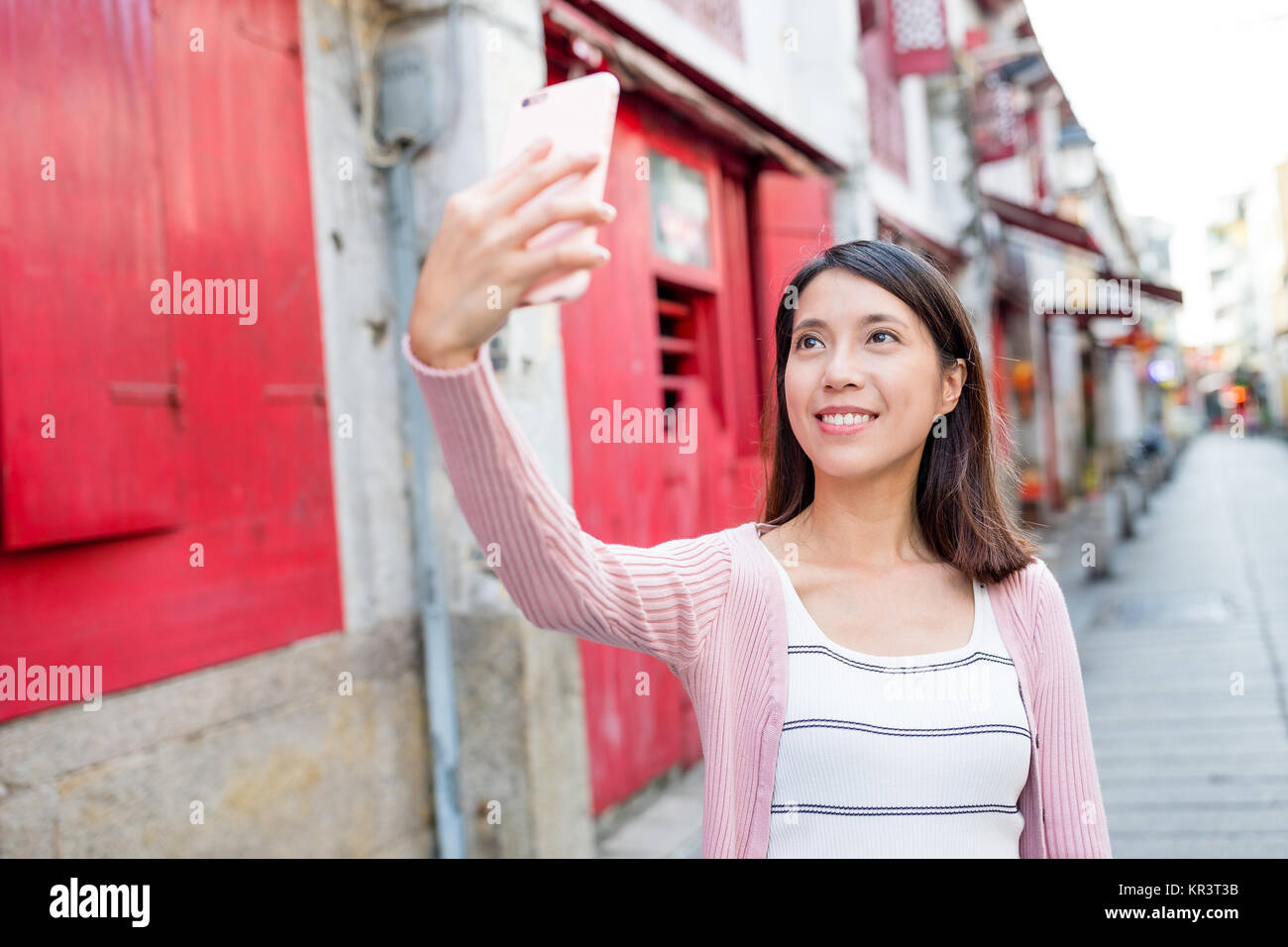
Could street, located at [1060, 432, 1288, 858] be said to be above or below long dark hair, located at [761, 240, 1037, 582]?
below

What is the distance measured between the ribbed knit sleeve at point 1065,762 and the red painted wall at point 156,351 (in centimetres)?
241

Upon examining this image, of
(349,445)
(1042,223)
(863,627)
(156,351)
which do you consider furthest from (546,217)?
(1042,223)

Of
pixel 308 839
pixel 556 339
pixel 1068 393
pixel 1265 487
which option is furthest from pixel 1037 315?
pixel 308 839

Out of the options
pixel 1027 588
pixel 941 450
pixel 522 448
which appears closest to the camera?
pixel 522 448

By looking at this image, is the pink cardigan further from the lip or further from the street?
the street

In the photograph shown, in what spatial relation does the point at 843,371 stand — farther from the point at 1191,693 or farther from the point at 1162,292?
the point at 1162,292

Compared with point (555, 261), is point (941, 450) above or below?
below

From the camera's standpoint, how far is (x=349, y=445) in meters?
4.08

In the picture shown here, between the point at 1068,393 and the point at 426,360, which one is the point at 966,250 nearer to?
the point at 1068,393

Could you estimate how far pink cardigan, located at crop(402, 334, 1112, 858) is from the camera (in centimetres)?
135

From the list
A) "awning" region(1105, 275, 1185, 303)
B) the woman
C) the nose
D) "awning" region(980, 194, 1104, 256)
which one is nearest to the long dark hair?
the woman

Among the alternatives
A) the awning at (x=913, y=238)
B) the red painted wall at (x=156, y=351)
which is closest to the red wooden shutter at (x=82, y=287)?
the red painted wall at (x=156, y=351)

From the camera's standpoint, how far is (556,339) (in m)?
4.58

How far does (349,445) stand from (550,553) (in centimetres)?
292
